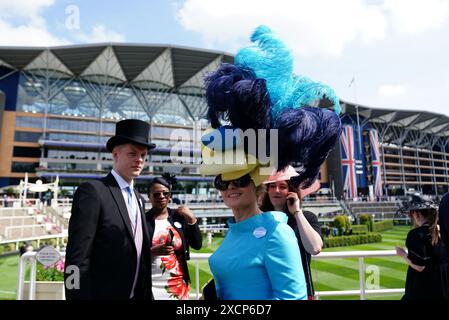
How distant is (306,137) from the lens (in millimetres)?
1839

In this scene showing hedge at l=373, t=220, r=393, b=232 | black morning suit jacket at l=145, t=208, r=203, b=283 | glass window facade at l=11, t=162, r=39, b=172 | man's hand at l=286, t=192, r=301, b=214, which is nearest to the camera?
man's hand at l=286, t=192, r=301, b=214

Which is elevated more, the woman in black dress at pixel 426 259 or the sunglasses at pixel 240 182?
the sunglasses at pixel 240 182

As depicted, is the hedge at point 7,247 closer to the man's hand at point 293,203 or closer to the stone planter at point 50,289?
the stone planter at point 50,289

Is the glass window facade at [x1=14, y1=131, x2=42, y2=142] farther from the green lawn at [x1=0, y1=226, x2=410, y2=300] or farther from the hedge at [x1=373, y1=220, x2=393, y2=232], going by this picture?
the hedge at [x1=373, y1=220, x2=393, y2=232]

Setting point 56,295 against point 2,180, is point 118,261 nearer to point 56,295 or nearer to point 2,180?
point 56,295

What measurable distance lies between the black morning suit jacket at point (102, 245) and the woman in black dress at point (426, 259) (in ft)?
7.87

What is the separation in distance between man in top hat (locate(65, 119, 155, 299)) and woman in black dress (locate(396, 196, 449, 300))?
92.7 inches

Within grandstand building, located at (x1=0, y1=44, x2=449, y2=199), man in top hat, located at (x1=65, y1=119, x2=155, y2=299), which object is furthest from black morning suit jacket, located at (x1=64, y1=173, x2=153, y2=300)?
grandstand building, located at (x1=0, y1=44, x2=449, y2=199)

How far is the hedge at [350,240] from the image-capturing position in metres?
19.4

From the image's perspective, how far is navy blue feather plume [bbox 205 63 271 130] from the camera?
1682mm

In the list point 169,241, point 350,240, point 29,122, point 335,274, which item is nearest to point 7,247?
point 335,274

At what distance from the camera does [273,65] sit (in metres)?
1.86

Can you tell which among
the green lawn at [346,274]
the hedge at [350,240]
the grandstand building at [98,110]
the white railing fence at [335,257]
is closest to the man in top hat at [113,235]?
the white railing fence at [335,257]
